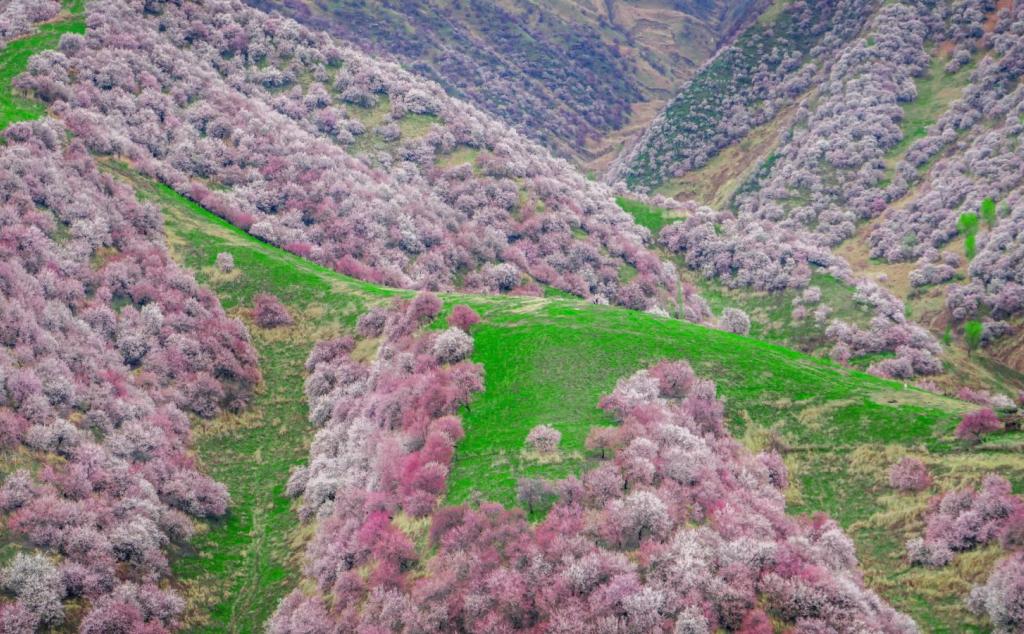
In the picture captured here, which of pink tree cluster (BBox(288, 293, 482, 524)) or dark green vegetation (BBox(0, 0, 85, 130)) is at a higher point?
pink tree cluster (BBox(288, 293, 482, 524))

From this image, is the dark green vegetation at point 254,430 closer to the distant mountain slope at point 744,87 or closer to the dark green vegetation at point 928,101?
the dark green vegetation at point 928,101

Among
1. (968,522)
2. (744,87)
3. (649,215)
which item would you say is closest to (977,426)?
(968,522)

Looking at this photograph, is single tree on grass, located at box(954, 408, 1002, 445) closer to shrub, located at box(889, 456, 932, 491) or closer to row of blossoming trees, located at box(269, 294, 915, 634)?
shrub, located at box(889, 456, 932, 491)

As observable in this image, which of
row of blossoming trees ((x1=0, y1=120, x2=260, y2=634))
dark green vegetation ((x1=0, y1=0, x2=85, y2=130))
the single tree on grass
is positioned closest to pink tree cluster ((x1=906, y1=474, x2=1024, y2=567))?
the single tree on grass

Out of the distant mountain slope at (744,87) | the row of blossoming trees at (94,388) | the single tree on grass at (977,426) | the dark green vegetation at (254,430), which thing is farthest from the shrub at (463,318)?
the distant mountain slope at (744,87)

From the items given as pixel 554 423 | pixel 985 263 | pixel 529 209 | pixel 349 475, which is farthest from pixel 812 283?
pixel 349 475

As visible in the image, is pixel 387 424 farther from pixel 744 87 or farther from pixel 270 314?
pixel 744 87

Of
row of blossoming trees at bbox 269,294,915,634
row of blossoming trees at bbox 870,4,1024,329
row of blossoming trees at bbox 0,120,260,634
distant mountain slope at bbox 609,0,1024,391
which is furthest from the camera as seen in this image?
distant mountain slope at bbox 609,0,1024,391

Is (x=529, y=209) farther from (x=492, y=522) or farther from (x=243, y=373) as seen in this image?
(x=492, y=522)
